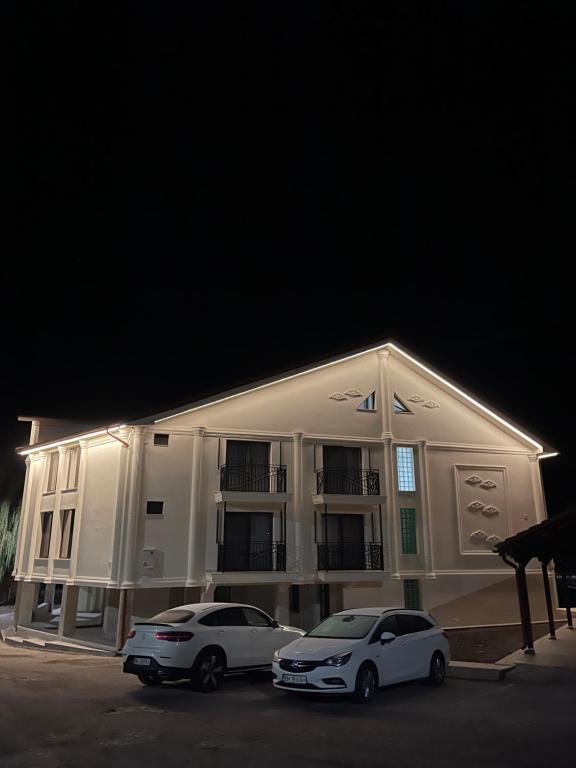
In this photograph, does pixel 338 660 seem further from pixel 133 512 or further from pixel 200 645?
pixel 133 512

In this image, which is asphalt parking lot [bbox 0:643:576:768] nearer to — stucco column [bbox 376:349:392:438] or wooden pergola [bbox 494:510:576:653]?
wooden pergola [bbox 494:510:576:653]

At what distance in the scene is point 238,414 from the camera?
20781mm

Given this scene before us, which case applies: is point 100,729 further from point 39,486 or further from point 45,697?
point 39,486

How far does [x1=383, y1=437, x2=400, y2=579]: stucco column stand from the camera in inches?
821

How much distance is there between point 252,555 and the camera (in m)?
19.8

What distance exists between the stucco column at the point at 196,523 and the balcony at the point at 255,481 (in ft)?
2.47

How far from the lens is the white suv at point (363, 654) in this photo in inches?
390

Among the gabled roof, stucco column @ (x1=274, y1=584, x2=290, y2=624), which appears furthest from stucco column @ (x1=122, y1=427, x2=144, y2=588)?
stucco column @ (x1=274, y1=584, x2=290, y2=624)

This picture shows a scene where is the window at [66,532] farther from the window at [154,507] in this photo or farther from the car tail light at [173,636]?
the car tail light at [173,636]

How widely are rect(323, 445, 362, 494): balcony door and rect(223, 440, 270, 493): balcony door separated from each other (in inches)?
88.5

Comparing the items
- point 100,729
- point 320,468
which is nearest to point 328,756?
point 100,729

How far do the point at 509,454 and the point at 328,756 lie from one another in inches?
745

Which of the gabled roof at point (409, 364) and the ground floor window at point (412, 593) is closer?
the gabled roof at point (409, 364)

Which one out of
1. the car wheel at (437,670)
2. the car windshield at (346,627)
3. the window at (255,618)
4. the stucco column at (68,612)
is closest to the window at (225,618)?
the window at (255,618)
